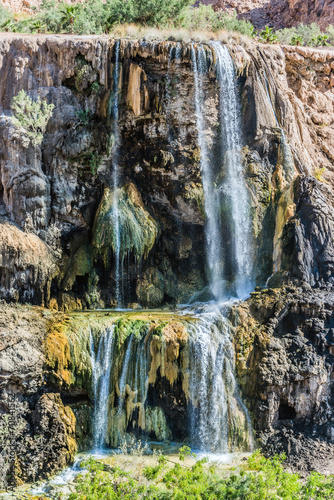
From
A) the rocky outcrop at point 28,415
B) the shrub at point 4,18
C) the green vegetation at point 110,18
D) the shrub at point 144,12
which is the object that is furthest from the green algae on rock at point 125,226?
the shrub at point 4,18

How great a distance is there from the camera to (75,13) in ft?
59.4

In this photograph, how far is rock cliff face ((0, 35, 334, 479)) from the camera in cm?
1155

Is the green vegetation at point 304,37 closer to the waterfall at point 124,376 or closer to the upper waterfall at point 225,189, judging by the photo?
the upper waterfall at point 225,189

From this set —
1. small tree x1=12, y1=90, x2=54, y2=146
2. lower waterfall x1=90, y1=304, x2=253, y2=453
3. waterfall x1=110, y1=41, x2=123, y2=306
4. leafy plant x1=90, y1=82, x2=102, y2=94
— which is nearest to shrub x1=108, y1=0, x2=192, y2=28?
waterfall x1=110, y1=41, x2=123, y2=306

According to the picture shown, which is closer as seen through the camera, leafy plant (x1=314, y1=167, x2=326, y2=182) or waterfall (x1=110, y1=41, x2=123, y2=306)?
waterfall (x1=110, y1=41, x2=123, y2=306)

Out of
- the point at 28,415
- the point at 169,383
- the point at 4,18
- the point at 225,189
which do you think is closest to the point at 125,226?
the point at 225,189

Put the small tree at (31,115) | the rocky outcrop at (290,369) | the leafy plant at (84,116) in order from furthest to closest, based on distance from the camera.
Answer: the leafy plant at (84,116) < the small tree at (31,115) < the rocky outcrop at (290,369)

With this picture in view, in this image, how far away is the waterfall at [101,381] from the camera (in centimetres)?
1148

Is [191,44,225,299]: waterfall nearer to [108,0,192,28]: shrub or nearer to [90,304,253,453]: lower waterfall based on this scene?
[90,304,253,453]: lower waterfall

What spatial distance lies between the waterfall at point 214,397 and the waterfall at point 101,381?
1.88m

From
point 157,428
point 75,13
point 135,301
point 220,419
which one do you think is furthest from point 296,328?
point 75,13

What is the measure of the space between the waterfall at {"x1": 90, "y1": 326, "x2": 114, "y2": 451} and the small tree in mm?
5988

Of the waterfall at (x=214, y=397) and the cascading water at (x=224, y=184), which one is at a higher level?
the cascading water at (x=224, y=184)

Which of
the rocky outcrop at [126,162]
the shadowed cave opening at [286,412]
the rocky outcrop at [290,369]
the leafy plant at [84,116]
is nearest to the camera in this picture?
the rocky outcrop at [290,369]
